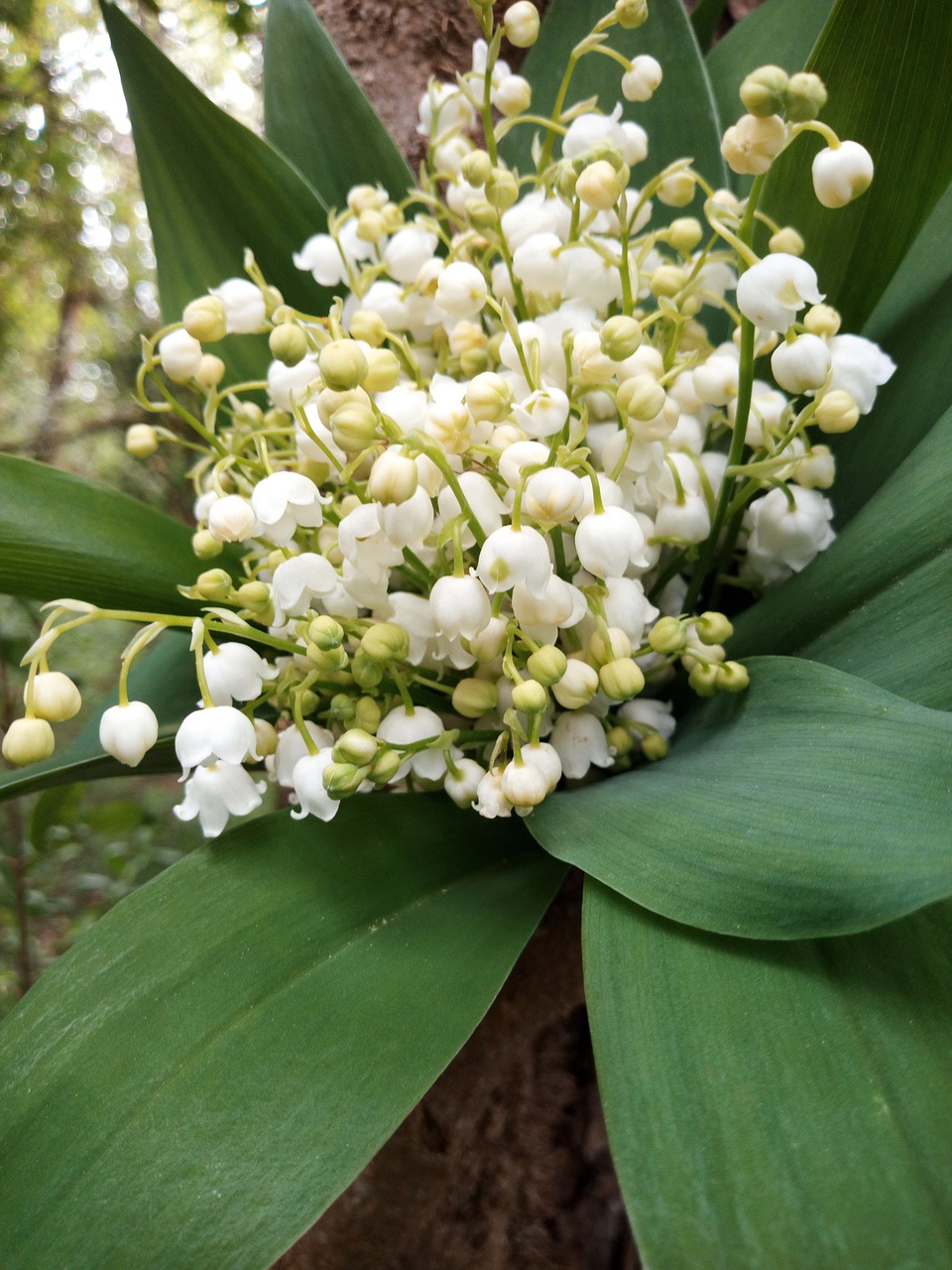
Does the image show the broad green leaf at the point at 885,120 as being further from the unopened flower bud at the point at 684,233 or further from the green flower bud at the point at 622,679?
the green flower bud at the point at 622,679

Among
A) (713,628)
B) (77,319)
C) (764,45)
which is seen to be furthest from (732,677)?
(77,319)

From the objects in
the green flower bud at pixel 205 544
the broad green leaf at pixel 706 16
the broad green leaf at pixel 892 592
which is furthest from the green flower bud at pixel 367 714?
the broad green leaf at pixel 706 16

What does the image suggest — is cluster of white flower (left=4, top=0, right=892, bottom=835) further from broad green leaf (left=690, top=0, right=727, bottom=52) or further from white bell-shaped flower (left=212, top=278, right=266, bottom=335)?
broad green leaf (left=690, top=0, right=727, bottom=52)

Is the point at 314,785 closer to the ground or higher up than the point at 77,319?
higher up

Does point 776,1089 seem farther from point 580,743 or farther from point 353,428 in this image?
point 353,428

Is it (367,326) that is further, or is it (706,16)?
(706,16)

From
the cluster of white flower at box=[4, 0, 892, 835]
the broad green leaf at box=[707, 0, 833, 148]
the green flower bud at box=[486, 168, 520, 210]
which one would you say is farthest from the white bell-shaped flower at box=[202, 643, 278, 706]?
the broad green leaf at box=[707, 0, 833, 148]

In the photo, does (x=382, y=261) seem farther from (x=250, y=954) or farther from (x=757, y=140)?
(x=250, y=954)
